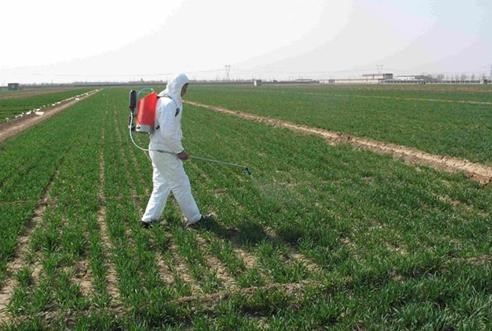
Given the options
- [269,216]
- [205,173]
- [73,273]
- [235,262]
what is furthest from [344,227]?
[205,173]

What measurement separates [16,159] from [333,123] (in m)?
14.3

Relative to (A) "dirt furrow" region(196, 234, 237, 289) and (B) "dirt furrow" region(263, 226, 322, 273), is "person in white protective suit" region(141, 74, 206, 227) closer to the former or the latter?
(A) "dirt furrow" region(196, 234, 237, 289)

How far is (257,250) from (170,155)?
202cm

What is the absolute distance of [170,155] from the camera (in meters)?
6.93

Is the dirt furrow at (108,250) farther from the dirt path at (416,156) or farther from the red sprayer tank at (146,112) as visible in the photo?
the dirt path at (416,156)

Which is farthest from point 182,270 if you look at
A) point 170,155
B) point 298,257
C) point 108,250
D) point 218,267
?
point 170,155

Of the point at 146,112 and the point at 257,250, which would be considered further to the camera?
the point at 146,112

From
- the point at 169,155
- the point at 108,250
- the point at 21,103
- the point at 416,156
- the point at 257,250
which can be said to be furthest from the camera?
the point at 21,103

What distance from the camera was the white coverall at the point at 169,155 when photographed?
6.68 m

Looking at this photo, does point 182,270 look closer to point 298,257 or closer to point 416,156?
point 298,257

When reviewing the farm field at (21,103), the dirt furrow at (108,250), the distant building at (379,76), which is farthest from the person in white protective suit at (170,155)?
the distant building at (379,76)

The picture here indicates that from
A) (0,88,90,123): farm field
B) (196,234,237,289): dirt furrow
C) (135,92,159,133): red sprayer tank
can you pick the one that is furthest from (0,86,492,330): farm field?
(0,88,90,123): farm field

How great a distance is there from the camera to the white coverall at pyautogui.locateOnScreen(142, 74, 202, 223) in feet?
21.9

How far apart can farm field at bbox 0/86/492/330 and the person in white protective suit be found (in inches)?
13.5
